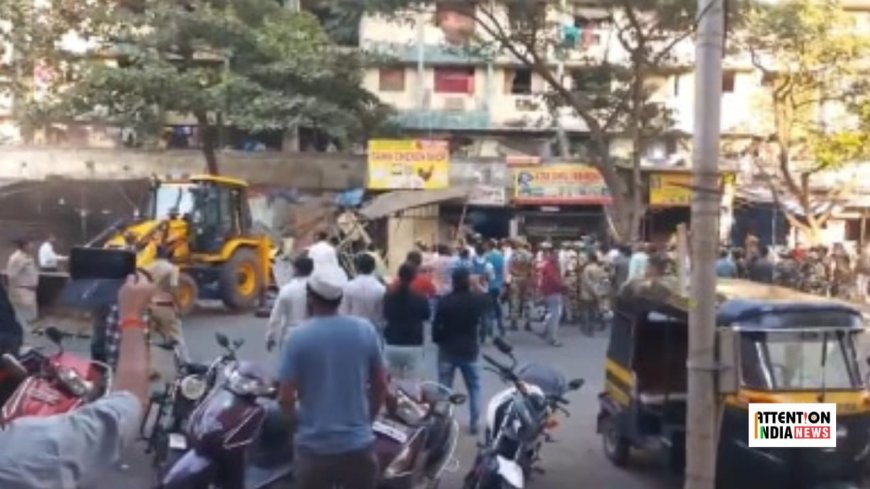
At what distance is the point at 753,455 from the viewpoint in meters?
8.04

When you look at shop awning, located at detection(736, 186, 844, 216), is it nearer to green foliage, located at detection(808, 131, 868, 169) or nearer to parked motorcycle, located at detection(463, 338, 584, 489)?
green foliage, located at detection(808, 131, 868, 169)

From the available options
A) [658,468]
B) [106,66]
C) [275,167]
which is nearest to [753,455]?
[658,468]

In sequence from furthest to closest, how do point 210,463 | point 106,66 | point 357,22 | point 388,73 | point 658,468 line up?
point 388,73
point 357,22
point 106,66
point 658,468
point 210,463

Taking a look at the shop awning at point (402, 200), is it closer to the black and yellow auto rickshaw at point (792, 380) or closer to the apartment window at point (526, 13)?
the apartment window at point (526, 13)

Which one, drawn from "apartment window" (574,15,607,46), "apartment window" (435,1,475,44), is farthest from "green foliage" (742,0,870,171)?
"apartment window" (435,1,475,44)

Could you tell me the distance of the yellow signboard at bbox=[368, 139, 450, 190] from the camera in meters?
30.7

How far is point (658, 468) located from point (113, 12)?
22.0 meters

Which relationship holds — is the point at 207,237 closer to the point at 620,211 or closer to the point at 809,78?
the point at 620,211

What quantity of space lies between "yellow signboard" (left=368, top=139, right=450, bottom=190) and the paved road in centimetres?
1282

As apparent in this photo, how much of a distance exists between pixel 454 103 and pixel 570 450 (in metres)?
29.8

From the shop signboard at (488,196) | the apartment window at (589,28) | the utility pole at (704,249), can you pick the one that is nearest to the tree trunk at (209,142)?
the shop signboard at (488,196)

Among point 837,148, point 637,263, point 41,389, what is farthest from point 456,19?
point 41,389

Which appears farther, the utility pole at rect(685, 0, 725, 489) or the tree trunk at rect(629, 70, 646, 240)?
the tree trunk at rect(629, 70, 646, 240)

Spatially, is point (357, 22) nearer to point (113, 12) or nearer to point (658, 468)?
point (113, 12)
